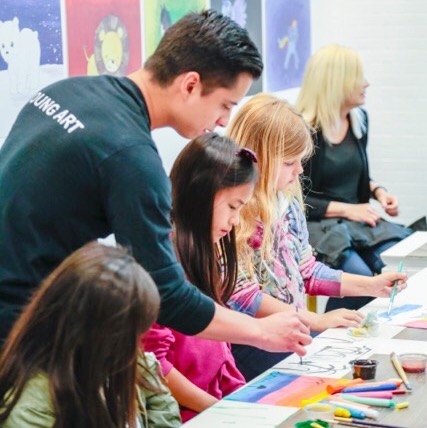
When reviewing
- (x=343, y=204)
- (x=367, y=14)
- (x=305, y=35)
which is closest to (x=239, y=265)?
(x=343, y=204)

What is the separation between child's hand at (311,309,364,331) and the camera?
2.93 m

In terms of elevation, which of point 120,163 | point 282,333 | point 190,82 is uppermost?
point 190,82

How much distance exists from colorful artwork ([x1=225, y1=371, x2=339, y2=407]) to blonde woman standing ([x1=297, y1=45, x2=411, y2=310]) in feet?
7.05

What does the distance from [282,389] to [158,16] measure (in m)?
2.27

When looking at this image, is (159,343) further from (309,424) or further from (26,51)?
(26,51)

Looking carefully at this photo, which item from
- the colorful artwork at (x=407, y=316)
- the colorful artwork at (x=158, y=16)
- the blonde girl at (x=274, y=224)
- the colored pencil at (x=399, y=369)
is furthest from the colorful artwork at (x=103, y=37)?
the colored pencil at (x=399, y=369)

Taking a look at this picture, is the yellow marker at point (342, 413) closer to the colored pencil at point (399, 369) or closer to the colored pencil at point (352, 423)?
the colored pencil at point (352, 423)

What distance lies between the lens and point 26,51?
3.38 m

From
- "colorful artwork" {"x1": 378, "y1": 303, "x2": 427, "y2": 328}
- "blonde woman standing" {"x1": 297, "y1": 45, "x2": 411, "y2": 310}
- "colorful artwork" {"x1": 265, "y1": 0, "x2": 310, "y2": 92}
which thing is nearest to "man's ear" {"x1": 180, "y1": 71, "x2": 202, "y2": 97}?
"colorful artwork" {"x1": 378, "y1": 303, "x2": 427, "y2": 328}

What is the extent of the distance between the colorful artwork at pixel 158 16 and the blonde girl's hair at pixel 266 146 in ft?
3.48

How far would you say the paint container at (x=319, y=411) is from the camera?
86.0 inches

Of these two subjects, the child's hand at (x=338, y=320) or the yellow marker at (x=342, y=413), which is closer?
the yellow marker at (x=342, y=413)

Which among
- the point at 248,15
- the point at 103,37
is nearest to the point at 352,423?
the point at 103,37

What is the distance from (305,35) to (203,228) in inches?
135
